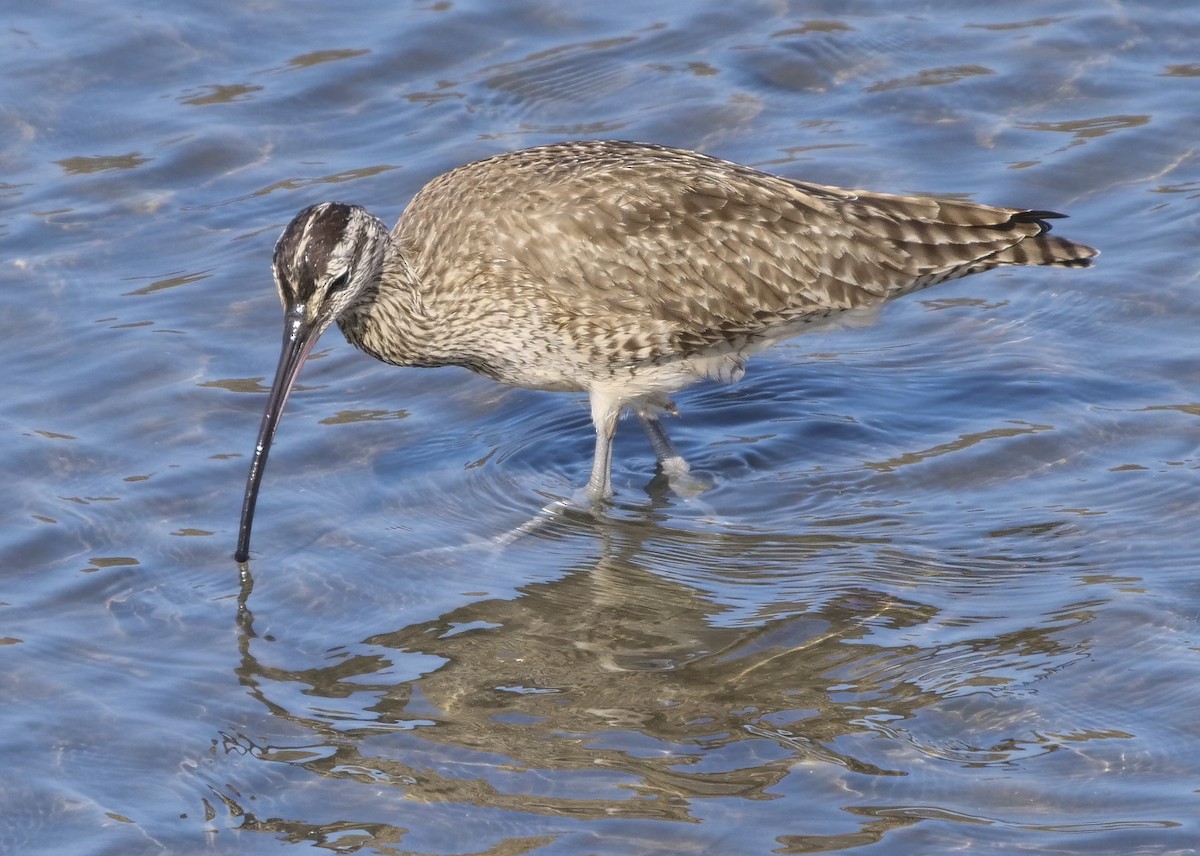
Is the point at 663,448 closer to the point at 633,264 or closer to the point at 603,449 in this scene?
the point at 603,449

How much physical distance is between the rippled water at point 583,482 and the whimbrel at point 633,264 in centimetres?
62

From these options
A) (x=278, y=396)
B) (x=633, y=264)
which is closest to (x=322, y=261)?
(x=278, y=396)

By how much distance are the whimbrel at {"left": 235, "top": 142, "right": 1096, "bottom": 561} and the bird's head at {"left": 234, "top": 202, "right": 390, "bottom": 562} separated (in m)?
0.24

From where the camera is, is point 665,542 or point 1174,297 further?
point 1174,297

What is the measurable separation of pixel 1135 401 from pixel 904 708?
302 centimetres

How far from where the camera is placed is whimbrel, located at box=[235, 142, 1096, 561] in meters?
8.88

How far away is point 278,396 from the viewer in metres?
8.02

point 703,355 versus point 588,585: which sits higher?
point 703,355

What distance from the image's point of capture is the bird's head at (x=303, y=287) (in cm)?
803

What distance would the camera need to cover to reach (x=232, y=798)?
6.58 metres

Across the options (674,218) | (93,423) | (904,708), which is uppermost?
(674,218)

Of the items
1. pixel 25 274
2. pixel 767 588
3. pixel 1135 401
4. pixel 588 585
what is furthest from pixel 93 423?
pixel 1135 401

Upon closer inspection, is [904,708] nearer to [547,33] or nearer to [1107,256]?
[1107,256]

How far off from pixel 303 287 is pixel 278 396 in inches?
18.8
